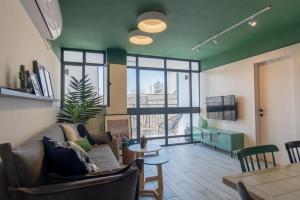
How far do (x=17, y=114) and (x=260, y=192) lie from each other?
2014 millimetres

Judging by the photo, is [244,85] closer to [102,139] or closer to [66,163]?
[102,139]

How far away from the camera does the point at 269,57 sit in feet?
12.5

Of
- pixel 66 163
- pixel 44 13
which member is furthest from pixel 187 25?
pixel 66 163

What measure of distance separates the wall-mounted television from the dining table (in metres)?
3.28

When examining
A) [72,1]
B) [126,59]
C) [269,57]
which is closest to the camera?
[72,1]

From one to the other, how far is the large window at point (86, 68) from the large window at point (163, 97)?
2.55 ft

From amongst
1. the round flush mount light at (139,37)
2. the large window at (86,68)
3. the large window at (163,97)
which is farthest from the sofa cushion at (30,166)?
the large window at (163,97)

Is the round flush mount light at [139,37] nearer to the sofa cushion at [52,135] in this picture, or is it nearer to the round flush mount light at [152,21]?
the round flush mount light at [152,21]

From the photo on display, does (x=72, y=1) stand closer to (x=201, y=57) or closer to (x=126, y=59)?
(x=126, y=59)

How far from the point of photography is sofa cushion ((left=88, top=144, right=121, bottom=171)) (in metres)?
2.25

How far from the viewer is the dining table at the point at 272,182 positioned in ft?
3.44

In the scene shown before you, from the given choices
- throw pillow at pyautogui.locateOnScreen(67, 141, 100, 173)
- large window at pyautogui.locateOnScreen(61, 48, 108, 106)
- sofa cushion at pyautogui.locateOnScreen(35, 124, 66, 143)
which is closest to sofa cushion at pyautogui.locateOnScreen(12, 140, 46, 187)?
throw pillow at pyautogui.locateOnScreen(67, 141, 100, 173)

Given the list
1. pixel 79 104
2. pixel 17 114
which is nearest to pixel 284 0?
pixel 17 114

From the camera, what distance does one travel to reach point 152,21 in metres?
2.88
